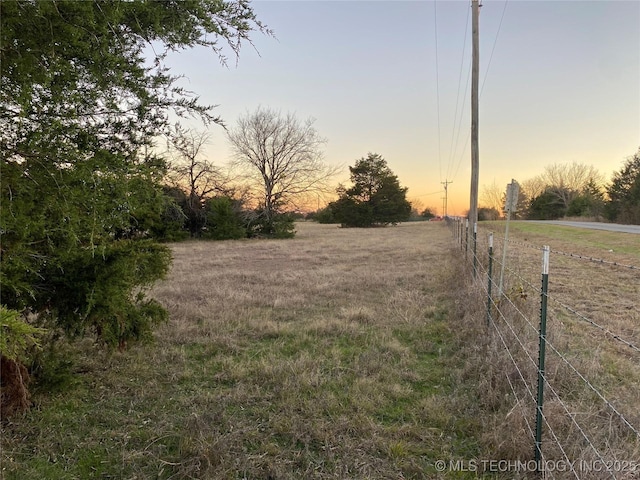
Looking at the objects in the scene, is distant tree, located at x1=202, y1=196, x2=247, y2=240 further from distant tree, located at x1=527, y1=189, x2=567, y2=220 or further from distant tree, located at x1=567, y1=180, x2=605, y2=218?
distant tree, located at x1=527, y1=189, x2=567, y2=220

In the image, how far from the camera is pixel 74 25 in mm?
1947

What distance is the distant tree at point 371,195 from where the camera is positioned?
47.1 metres

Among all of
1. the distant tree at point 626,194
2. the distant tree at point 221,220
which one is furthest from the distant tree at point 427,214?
the distant tree at point 221,220

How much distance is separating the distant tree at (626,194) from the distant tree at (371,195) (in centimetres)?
2129

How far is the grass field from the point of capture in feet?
8.24

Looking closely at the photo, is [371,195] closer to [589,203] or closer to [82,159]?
[589,203]

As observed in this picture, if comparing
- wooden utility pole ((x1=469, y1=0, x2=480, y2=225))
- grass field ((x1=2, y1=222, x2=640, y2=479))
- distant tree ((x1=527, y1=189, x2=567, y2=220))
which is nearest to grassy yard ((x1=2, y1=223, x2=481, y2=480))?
grass field ((x1=2, y1=222, x2=640, y2=479))

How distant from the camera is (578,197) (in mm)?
51625

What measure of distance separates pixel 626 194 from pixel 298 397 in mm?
43632

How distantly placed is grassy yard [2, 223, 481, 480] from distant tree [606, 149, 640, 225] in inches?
1512

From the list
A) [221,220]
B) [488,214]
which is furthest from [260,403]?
[488,214]

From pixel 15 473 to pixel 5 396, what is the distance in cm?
79

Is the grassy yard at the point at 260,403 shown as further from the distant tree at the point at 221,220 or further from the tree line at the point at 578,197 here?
the tree line at the point at 578,197

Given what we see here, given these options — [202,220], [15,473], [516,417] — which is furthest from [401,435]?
[202,220]
